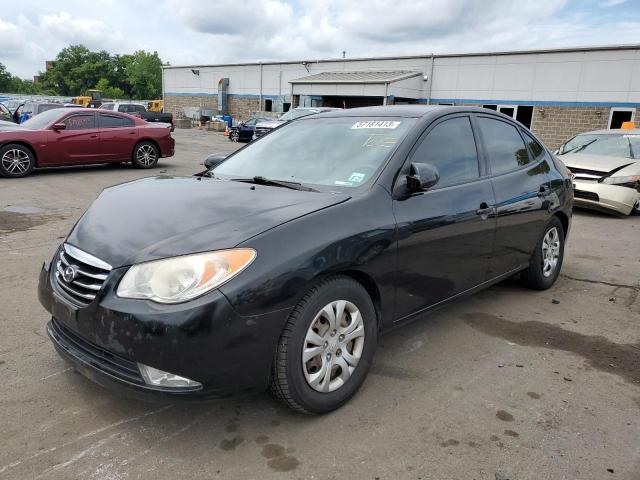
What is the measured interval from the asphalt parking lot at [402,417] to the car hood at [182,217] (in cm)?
89

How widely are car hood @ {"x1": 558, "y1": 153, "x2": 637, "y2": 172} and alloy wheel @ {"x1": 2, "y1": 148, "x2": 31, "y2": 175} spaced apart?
35.8 ft

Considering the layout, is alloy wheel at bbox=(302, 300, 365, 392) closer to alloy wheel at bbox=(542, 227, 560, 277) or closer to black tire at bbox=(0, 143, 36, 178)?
alloy wheel at bbox=(542, 227, 560, 277)

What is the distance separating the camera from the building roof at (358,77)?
99.5 ft

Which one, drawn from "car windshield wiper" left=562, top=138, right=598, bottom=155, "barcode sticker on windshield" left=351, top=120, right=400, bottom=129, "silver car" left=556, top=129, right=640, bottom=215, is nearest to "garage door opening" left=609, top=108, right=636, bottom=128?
"car windshield wiper" left=562, top=138, right=598, bottom=155

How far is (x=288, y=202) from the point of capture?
9.49ft

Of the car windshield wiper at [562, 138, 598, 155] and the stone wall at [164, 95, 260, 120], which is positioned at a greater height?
the stone wall at [164, 95, 260, 120]

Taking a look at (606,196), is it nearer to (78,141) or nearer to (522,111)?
(78,141)

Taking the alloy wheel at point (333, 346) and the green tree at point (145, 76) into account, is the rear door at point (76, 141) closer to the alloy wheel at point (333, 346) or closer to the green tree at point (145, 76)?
the alloy wheel at point (333, 346)

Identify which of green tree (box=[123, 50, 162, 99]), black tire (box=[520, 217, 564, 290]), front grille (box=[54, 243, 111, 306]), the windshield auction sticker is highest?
Answer: green tree (box=[123, 50, 162, 99])

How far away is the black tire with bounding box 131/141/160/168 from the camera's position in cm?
1290

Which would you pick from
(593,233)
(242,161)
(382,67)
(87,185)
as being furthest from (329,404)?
(382,67)

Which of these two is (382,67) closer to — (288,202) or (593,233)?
(593,233)

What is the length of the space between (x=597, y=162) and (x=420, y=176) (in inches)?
310

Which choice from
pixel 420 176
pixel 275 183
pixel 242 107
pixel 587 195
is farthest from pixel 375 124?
pixel 242 107
